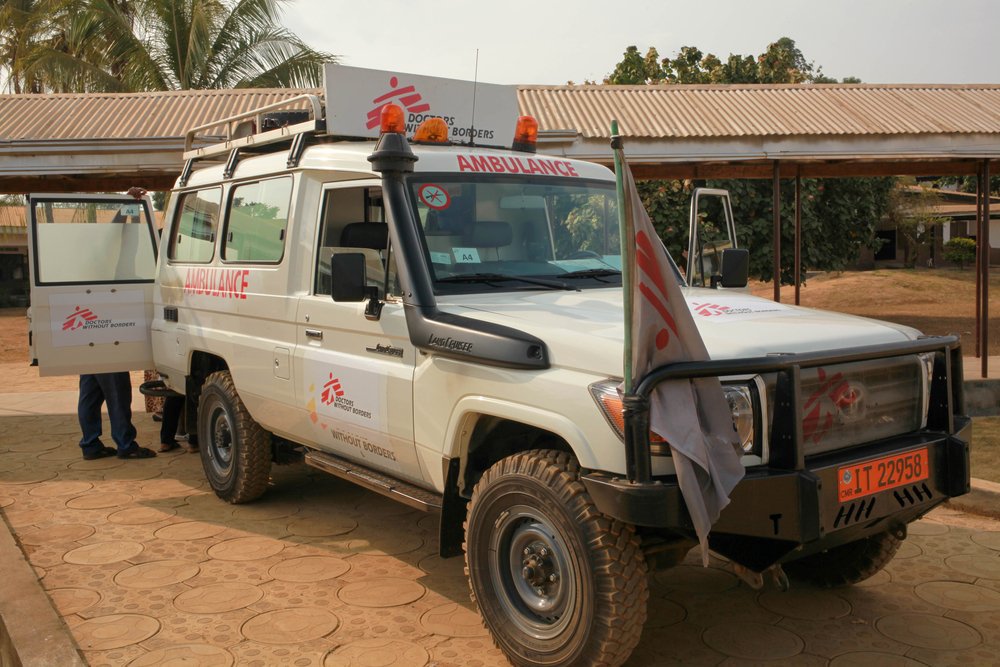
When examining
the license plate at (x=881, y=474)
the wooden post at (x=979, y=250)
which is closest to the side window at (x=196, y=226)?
the license plate at (x=881, y=474)

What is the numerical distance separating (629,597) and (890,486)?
1.11m

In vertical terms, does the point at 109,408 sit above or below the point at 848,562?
above

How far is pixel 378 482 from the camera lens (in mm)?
4590

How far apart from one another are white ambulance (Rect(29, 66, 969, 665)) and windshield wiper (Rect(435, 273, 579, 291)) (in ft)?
0.04

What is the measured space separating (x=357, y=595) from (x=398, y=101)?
8.85 ft

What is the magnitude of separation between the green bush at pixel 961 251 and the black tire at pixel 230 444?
3189 cm

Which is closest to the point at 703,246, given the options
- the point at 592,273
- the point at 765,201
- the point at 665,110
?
the point at 592,273

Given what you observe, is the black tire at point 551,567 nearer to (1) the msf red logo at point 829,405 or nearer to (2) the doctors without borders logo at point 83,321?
(1) the msf red logo at point 829,405

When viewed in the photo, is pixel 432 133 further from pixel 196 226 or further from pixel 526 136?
pixel 196 226

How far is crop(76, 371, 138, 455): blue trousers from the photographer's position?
7.42 metres

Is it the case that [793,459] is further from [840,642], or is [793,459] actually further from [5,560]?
[5,560]

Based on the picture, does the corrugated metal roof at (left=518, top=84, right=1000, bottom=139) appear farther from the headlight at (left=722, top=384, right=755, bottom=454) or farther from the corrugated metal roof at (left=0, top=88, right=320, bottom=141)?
the headlight at (left=722, top=384, right=755, bottom=454)

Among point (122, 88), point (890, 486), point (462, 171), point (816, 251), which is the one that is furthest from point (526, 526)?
point (122, 88)

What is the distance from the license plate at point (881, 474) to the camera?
3.40m
